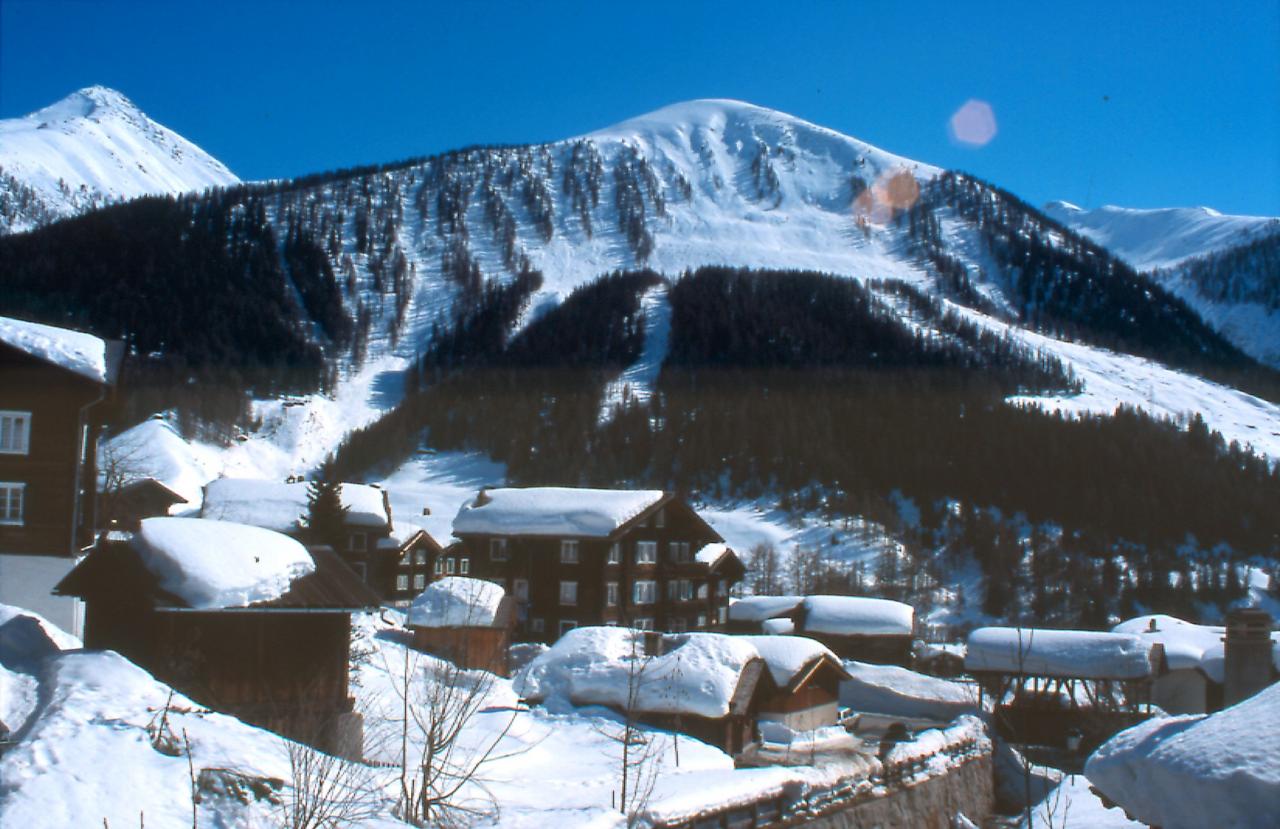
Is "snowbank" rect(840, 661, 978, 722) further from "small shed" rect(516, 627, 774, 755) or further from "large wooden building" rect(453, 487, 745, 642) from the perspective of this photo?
"small shed" rect(516, 627, 774, 755)

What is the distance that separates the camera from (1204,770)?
6461 mm

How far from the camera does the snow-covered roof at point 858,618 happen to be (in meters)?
55.5

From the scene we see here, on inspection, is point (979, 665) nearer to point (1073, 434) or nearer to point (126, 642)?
point (126, 642)

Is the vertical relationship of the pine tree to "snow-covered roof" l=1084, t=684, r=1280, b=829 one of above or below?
below

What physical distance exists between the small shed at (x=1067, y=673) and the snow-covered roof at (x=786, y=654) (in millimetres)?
5570

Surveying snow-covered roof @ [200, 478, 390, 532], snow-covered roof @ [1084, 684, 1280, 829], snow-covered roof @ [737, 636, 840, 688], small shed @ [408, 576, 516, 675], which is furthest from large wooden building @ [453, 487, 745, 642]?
snow-covered roof @ [1084, 684, 1280, 829]

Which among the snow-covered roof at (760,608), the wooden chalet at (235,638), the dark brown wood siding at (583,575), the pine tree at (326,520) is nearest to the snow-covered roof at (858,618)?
the snow-covered roof at (760,608)

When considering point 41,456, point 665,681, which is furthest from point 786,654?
point 41,456

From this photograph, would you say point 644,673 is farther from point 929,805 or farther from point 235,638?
point 235,638

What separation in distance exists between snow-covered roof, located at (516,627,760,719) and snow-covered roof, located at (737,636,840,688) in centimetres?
330

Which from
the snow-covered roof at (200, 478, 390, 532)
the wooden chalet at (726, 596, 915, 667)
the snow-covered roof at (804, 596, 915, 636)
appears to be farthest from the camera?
the snow-covered roof at (200, 478, 390, 532)

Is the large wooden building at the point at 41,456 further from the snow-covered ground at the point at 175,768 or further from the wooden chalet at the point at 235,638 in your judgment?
the wooden chalet at the point at 235,638

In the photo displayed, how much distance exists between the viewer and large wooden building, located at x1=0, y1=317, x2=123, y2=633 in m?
25.6

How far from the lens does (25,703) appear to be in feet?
48.4
